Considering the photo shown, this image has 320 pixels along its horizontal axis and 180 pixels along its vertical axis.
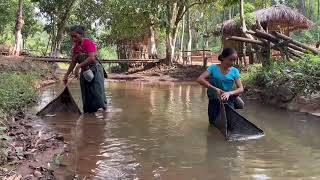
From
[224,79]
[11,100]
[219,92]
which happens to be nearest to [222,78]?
[224,79]

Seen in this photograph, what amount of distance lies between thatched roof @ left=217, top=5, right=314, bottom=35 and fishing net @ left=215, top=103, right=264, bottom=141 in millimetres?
17912

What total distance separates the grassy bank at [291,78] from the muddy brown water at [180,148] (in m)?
0.81

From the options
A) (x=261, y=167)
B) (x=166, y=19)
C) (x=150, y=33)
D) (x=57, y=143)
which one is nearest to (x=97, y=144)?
(x=57, y=143)

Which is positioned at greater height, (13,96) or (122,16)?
(122,16)

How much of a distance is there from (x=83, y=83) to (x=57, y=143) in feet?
9.38

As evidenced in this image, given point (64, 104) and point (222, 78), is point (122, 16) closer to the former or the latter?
point (64, 104)

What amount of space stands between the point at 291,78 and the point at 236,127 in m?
4.38

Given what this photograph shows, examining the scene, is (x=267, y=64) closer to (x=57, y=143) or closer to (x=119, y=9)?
(x=57, y=143)

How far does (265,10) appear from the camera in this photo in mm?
25500

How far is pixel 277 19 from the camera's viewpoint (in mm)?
25125

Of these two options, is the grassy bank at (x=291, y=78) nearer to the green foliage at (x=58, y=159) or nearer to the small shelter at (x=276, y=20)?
the green foliage at (x=58, y=159)

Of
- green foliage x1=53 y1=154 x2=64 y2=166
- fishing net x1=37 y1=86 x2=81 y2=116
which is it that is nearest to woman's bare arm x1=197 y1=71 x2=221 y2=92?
green foliage x1=53 y1=154 x2=64 y2=166

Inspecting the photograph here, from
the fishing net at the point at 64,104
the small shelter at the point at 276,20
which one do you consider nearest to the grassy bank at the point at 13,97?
the fishing net at the point at 64,104

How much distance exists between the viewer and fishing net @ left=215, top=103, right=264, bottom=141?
6.89 metres
